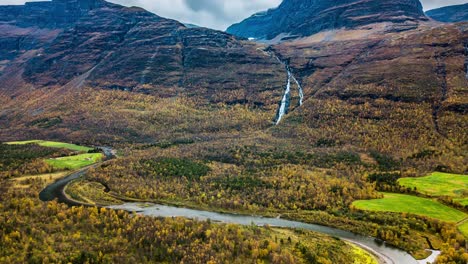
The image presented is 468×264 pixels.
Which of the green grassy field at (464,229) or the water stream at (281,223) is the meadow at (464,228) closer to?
the green grassy field at (464,229)

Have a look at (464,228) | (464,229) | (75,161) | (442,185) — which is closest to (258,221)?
(464,229)

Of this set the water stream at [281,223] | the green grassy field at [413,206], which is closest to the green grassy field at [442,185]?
the green grassy field at [413,206]

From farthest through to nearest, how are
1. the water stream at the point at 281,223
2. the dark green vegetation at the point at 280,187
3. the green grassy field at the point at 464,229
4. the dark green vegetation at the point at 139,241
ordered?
the dark green vegetation at the point at 280,187 → the green grassy field at the point at 464,229 → the water stream at the point at 281,223 → the dark green vegetation at the point at 139,241

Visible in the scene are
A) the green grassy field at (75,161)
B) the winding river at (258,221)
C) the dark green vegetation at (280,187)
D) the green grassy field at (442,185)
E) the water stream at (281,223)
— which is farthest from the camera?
the green grassy field at (75,161)

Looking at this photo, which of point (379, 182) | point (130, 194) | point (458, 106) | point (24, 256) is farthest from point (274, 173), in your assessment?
point (458, 106)

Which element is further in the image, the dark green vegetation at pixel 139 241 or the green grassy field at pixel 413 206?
the green grassy field at pixel 413 206

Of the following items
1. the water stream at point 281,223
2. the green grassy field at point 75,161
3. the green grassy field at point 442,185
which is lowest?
the water stream at point 281,223

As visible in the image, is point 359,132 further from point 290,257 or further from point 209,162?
point 290,257

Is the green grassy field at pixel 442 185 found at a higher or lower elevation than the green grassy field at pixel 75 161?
higher
